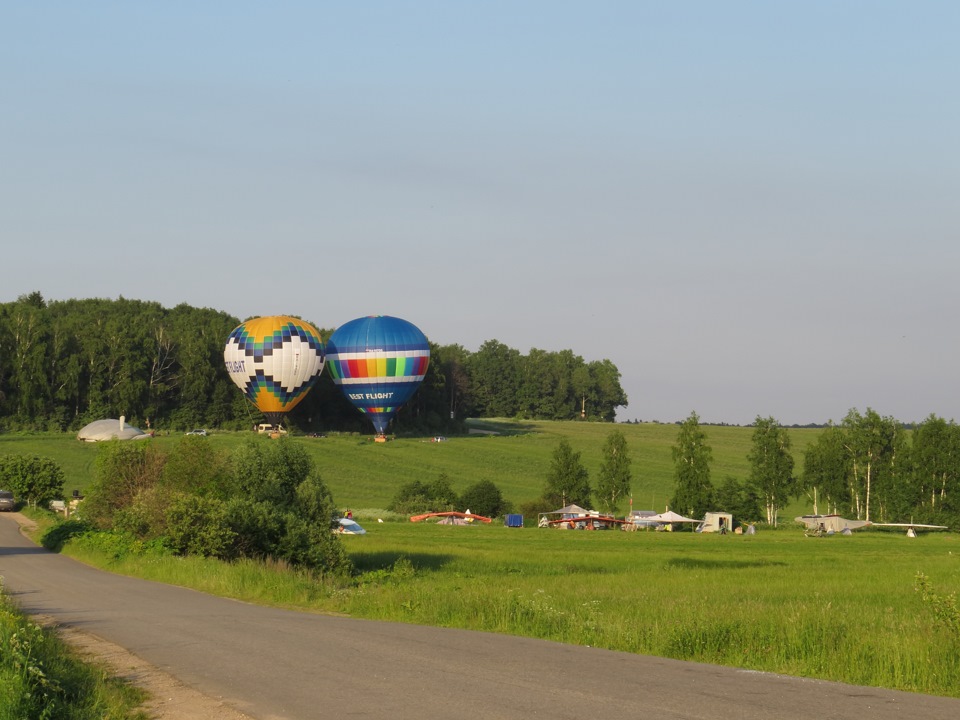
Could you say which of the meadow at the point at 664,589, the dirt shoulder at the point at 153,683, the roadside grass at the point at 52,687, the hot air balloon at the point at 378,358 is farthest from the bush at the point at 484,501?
the roadside grass at the point at 52,687

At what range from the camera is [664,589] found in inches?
1174

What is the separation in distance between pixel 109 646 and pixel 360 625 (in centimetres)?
424

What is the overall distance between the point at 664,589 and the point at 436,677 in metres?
18.0

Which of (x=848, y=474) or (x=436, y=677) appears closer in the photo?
(x=436, y=677)

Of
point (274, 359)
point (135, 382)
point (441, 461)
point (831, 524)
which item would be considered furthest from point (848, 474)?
point (135, 382)

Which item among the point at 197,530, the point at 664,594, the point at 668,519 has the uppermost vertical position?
the point at 197,530

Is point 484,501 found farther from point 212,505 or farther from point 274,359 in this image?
point 212,505

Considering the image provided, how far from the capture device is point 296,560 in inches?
1303

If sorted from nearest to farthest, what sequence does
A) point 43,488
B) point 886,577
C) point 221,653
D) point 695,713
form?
1. point 695,713
2. point 221,653
3. point 886,577
4. point 43,488

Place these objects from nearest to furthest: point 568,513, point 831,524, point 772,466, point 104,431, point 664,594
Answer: point 664,594
point 831,524
point 568,513
point 772,466
point 104,431

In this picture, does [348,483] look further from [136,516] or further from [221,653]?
[221,653]

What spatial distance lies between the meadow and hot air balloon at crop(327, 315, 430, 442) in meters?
24.3

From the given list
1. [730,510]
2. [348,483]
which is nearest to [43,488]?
[348,483]

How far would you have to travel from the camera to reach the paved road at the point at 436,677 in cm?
1105
